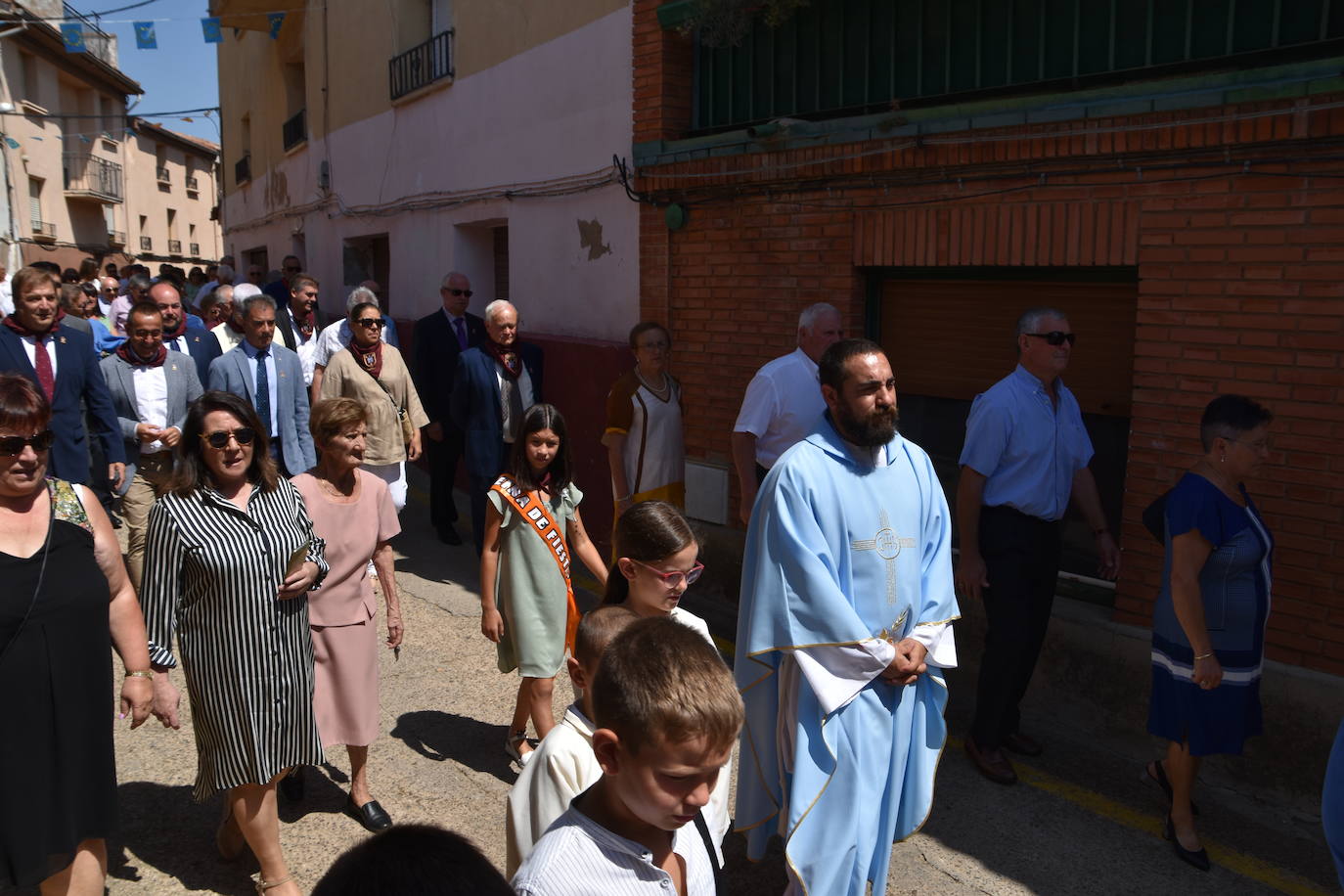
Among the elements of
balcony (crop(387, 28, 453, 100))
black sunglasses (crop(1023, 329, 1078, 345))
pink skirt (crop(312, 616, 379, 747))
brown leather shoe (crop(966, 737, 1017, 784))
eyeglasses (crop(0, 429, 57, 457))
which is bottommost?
brown leather shoe (crop(966, 737, 1017, 784))

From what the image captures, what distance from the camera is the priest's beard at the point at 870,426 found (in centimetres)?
349

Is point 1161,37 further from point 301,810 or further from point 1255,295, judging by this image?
point 301,810

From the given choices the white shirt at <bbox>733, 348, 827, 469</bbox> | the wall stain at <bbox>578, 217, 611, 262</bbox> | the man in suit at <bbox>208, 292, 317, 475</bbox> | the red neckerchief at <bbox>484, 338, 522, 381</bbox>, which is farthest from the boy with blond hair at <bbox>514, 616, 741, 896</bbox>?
the wall stain at <bbox>578, 217, 611, 262</bbox>

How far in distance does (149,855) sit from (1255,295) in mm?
4732

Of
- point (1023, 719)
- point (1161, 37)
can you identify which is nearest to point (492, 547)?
point (1023, 719)

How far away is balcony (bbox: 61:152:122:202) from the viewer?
32781 millimetres

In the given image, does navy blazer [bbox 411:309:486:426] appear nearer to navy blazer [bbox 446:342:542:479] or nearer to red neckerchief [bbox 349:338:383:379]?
navy blazer [bbox 446:342:542:479]

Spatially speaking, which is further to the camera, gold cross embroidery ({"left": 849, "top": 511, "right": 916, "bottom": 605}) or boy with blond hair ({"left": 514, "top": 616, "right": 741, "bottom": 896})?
gold cross embroidery ({"left": 849, "top": 511, "right": 916, "bottom": 605})

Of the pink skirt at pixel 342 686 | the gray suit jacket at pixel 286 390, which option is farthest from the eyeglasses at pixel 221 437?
the gray suit jacket at pixel 286 390

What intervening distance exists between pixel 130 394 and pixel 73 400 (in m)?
0.27

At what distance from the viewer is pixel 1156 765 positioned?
14.6 ft

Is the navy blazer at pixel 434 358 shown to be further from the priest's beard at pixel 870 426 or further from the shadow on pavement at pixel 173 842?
the priest's beard at pixel 870 426

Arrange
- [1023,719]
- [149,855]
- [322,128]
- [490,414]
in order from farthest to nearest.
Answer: [322,128]
[490,414]
[1023,719]
[149,855]

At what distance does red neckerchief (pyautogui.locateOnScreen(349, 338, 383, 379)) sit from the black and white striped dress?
→ 3401 mm
